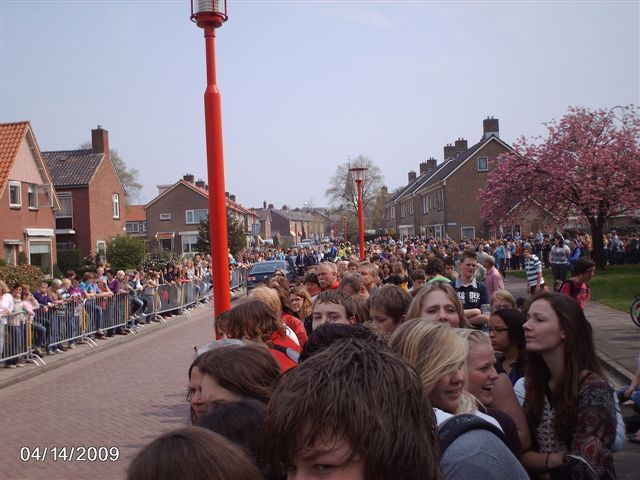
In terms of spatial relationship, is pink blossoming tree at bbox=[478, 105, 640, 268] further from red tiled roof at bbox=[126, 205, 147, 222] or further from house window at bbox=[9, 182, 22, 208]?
red tiled roof at bbox=[126, 205, 147, 222]

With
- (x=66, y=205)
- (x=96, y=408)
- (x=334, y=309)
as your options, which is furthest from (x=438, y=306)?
(x=66, y=205)

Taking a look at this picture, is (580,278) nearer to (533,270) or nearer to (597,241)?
(533,270)

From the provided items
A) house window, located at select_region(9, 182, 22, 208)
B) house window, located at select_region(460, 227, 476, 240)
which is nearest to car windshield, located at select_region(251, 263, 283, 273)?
house window, located at select_region(9, 182, 22, 208)

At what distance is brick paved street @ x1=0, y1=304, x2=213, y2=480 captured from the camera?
685 centimetres

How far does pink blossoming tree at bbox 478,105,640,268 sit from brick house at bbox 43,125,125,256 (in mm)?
24366

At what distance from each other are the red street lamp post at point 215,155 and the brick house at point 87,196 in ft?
120

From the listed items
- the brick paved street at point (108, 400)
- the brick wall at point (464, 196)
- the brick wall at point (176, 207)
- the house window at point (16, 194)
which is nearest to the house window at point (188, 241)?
the brick wall at point (176, 207)

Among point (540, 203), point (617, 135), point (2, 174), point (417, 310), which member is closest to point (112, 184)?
point (2, 174)

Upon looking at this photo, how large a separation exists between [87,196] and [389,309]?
4087cm

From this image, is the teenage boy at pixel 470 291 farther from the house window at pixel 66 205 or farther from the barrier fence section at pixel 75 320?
the house window at pixel 66 205

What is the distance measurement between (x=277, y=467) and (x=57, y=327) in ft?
47.2

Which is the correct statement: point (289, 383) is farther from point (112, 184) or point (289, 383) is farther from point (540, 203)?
point (112, 184)

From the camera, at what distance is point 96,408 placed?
9.45m

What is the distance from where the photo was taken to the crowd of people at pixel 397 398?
1.38 meters
